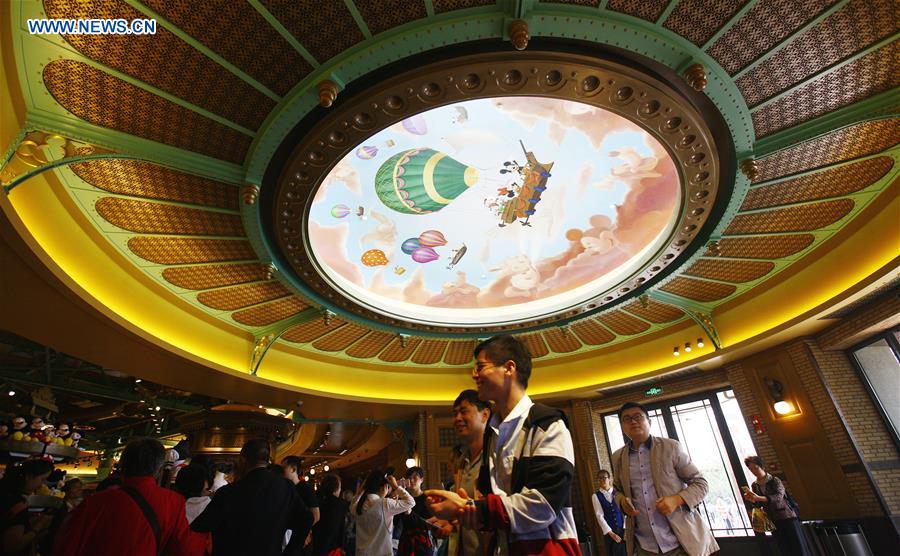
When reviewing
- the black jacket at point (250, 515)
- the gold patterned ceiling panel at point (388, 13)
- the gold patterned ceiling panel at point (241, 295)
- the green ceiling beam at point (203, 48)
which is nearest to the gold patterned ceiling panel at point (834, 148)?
the gold patterned ceiling panel at point (388, 13)

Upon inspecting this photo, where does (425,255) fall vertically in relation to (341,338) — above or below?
above

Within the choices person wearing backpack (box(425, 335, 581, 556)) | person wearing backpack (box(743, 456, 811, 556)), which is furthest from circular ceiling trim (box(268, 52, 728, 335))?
person wearing backpack (box(743, 456, 811, 556))

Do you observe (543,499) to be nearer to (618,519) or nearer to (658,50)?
(658,50)

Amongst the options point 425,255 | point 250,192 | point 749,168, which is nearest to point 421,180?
point 425,255

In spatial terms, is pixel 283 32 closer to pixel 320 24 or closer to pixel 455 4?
pixel 320 24

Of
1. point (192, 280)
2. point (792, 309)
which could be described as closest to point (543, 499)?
point (192, 280)

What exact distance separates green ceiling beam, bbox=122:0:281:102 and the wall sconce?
33.9ft

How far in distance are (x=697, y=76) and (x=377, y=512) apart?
5.91 meters

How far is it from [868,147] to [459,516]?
7.27 metres

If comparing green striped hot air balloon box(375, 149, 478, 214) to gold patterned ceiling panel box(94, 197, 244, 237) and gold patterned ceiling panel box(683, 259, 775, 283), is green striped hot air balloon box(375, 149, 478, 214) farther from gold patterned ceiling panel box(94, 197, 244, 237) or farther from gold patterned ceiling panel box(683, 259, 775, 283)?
gold patterned ceiling panel box(683, 259, 775, 283)

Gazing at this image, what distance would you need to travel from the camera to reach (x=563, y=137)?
7.05 m

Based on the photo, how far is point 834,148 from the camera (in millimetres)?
5707

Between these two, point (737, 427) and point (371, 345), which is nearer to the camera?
point (737, 427)

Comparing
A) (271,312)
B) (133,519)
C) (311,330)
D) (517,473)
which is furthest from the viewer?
(311,330)
